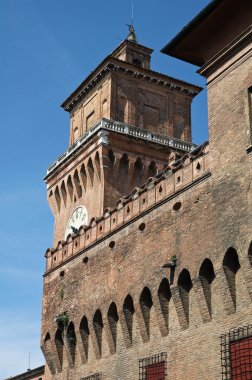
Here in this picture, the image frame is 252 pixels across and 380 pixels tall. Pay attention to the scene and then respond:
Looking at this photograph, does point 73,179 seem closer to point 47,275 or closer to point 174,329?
point 47,275

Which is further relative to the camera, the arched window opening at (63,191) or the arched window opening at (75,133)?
the arched window opening at (75,133)

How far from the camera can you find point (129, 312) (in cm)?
2209

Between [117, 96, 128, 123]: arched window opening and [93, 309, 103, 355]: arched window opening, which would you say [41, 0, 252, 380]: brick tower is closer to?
[93, 309, 103, 355]: arched window opening

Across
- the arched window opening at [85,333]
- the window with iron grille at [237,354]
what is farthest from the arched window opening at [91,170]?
the window with iron grille at [237,354]

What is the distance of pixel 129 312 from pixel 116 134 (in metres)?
10.0

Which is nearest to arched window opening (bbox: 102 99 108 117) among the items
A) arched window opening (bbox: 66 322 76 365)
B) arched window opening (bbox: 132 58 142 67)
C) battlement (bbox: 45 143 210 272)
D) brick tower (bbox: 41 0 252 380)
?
brick tower (bbox: 41 0 252 380)

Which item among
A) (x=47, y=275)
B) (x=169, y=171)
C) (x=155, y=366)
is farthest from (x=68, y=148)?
(x=155, y=366)

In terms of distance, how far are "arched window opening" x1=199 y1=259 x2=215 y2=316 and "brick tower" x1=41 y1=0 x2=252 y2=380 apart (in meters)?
0.03

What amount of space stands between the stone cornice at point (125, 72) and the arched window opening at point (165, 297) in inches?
554

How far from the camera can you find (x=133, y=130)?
1213 inches

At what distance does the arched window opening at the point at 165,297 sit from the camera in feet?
66.3

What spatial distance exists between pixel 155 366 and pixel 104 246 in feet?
17.9

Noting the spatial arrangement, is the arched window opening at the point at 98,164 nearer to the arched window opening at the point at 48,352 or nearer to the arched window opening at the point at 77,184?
the arched window opening at the point at 77,184

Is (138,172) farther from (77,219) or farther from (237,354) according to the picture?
(237,354)
